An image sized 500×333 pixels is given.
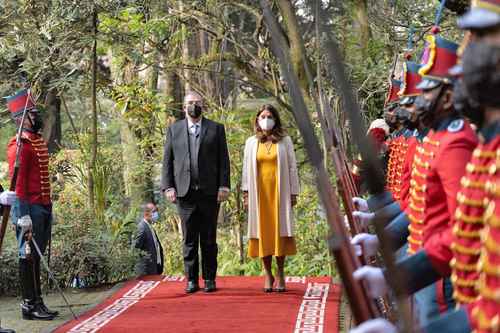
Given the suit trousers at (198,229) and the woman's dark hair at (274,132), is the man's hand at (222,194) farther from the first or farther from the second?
the woman's dark hair at (274,132)

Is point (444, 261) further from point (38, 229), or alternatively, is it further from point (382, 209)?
point (38, 229)

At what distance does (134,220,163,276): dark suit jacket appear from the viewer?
34.3 feet

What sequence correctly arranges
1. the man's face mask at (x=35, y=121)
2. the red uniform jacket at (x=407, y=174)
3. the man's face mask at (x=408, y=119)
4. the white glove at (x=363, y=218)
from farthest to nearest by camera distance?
the man's face mask at (x=35, y=121) → the red uniform jacket at (x=407, y=174) → the white glove at (x=363, y=218) → the man's face mask at (x=408, y=119)

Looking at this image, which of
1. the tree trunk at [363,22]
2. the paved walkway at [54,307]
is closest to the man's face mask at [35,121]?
the paved walkway at [54,307]

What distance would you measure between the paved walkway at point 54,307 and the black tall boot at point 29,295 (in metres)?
0.06

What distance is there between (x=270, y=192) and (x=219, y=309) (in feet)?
4.54

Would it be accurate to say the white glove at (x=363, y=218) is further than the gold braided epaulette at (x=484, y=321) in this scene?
Yes

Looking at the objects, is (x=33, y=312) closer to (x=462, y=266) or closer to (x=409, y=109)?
(x=409, y=109)

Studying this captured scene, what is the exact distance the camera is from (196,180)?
8.91m

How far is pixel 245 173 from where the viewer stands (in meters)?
9.07

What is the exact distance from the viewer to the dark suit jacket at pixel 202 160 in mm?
8922

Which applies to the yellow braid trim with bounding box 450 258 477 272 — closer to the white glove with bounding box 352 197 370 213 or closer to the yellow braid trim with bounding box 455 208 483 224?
the yellow braid trim with bounding box 455 208 483 224

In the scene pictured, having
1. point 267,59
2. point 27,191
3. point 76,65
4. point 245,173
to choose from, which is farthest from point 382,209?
point 267,59

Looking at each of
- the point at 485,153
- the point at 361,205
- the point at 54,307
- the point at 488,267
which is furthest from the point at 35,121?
the point at 488,267
